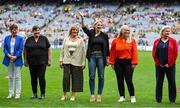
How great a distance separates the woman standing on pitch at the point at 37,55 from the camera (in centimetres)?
1263

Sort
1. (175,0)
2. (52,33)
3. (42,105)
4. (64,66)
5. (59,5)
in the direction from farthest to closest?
(59,5)
(175,0)
(52,33)
(64,66)
(42,105)

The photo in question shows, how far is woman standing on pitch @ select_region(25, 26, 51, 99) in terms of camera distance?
12633mm

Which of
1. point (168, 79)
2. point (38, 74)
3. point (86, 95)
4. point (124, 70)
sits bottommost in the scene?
point (86, 95)

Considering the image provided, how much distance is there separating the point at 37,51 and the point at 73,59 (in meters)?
0.95

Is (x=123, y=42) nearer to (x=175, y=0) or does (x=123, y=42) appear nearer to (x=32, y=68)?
(x=32, y=68)

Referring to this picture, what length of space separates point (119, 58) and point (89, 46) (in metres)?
0.81

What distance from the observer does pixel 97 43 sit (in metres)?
12.3

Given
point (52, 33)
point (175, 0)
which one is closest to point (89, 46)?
point (52, 33)

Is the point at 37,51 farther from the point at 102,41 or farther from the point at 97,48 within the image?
the point at 102,41

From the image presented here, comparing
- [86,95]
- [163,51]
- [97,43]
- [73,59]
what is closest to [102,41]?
[97,43]

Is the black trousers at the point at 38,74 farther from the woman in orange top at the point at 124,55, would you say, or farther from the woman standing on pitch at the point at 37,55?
the woman in orange top at the point at 124,55

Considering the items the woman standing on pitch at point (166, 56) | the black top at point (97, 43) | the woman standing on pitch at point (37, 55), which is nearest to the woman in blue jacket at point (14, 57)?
the woman standing on pitch at point (37, 55)

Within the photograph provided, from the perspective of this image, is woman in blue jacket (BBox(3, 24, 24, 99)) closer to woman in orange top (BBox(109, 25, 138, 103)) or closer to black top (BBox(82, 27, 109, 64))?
black top (BBox(82, 27, 109, 64))

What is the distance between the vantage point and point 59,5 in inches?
2968
